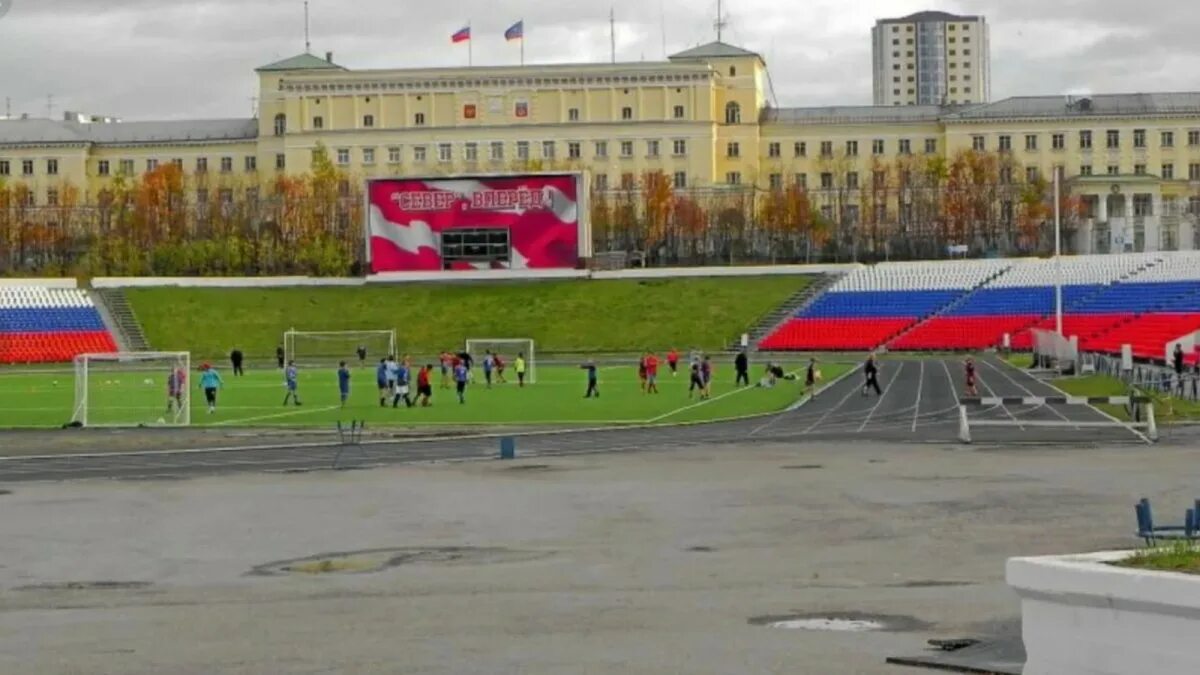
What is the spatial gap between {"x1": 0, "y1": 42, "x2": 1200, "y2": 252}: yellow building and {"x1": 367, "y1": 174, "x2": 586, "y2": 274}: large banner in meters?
54.9

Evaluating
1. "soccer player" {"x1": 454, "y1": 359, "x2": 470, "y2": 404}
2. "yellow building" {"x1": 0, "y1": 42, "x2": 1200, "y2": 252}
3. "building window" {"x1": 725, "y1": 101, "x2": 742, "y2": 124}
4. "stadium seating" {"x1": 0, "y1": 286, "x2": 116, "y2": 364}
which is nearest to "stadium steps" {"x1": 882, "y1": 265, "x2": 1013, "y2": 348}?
"stadium seating" {"x1": 0, "y1": 286, "x2": 116, "y2": 364}

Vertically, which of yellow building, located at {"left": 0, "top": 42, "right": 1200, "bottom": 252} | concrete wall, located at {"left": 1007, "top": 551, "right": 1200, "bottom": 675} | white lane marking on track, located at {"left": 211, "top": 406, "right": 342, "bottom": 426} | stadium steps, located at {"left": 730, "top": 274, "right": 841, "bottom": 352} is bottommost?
white lane marking on track, located at {"left": 211, "top": 406, "right": 342, "bottom": 426}

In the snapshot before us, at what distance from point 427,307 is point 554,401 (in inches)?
2153

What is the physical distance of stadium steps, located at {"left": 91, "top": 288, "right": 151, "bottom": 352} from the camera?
115312 millimetres

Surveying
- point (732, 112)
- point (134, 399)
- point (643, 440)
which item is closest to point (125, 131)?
point (732, 112)

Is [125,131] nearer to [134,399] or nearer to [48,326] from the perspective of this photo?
[48,326]

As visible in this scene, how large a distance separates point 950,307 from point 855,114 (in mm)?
68083

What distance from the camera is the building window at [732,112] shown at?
597ft


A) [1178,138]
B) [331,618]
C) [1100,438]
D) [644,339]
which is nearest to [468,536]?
[331,618]

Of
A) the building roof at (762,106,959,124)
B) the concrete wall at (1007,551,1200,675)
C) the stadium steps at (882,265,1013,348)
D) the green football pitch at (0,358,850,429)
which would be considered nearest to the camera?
the concrete wall at (1007,551,1200,675)

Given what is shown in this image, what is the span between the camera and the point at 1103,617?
11.1m

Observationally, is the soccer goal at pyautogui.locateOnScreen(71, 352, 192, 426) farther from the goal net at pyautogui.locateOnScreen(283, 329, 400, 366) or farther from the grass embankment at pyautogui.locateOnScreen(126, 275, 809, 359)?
the grass embankment at pyautogui.locateOnScreen(126, 275, 809, 359)

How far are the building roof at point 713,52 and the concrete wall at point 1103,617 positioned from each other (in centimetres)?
17117

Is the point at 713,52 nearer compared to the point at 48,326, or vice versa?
the point at 48,326
